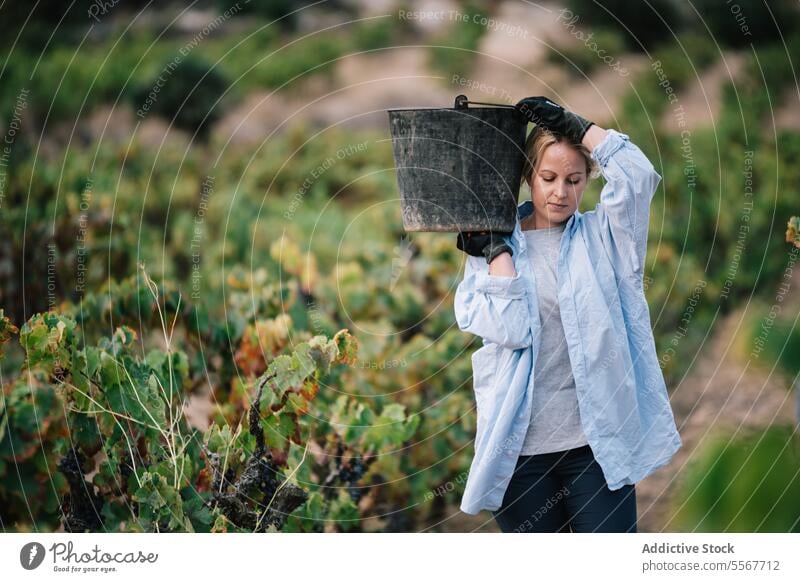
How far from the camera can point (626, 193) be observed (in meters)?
2.78

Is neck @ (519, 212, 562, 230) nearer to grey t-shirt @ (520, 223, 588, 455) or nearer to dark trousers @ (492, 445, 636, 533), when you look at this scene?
grey t-shirt @ (520, 223, 588, 455)

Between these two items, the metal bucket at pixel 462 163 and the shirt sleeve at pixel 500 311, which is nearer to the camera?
the shirt sleeve at pixel 500 311

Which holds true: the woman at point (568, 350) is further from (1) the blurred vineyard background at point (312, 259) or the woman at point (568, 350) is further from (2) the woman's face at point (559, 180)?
(1) the blurred vineyard background at point (312, 259)

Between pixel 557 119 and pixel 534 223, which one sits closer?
pixel 557 119

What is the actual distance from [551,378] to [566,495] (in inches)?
11.9

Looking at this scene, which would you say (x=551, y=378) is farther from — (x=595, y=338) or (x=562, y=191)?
(x=562, y=191)

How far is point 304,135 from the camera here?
6957mm

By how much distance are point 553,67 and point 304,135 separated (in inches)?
62.9

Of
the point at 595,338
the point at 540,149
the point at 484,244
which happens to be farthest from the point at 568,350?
the point at 540,149

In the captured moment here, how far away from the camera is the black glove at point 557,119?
2832 millimetres

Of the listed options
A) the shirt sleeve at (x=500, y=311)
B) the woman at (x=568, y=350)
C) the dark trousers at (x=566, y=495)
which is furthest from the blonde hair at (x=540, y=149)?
the dark trousers at (x=566, y=495)

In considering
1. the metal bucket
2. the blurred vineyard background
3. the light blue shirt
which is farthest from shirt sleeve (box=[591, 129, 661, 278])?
the blurred vineyard background

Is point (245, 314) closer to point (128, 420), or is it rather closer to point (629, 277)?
point (128, 420)
